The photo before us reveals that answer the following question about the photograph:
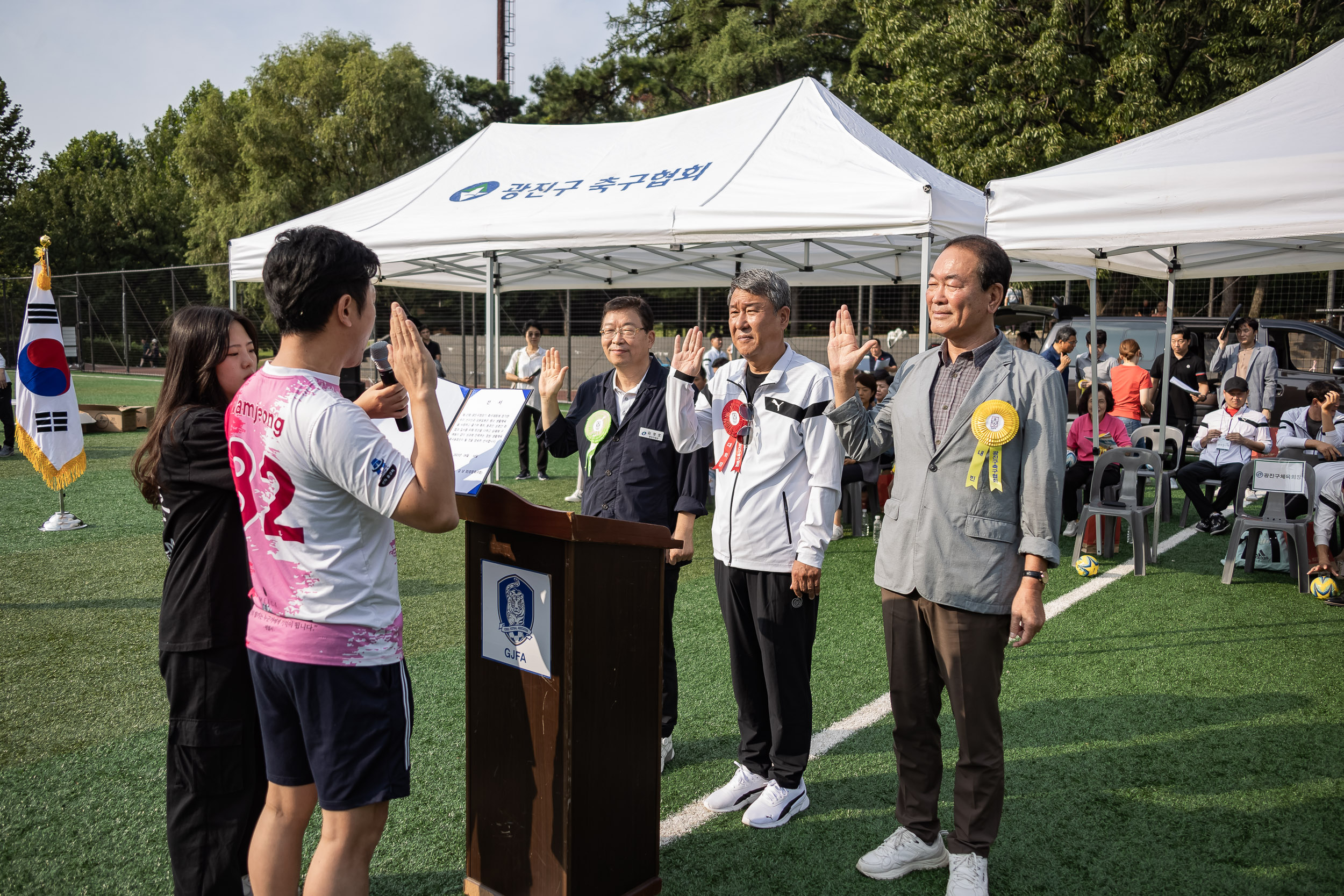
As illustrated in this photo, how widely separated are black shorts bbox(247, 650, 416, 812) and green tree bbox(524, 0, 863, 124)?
72.2 ft

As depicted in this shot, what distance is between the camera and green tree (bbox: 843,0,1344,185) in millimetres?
13711

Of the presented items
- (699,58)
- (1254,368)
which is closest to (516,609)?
(1254,368)

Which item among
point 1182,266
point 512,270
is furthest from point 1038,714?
point 512,270

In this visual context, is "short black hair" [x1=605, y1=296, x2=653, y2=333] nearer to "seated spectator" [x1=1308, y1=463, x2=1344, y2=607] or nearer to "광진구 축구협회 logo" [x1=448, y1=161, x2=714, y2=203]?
"광진구 축구협회 logo" [x1=448, y1=161, x2=714, y2=203]

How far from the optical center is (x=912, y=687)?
262cm

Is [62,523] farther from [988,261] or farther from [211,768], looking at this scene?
[988,261]

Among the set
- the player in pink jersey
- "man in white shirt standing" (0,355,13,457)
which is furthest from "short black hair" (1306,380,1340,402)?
"man in white shirt standing" (0,355,13,457)

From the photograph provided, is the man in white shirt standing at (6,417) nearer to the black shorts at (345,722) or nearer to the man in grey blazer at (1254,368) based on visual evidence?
the black shorts at (345,722)

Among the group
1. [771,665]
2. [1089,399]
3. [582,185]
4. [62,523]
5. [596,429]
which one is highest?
[582,185]

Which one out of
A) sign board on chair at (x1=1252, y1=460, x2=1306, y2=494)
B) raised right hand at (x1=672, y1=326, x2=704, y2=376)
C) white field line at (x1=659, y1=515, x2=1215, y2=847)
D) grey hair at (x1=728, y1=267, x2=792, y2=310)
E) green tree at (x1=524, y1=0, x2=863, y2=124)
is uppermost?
green tree at (x1=524, y1=0, x2=863, y2=124)

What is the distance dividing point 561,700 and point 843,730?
1925 mm

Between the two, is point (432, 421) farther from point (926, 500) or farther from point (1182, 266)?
point (1182, 266)

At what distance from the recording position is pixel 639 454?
125 inches

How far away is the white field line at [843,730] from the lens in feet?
9.62
